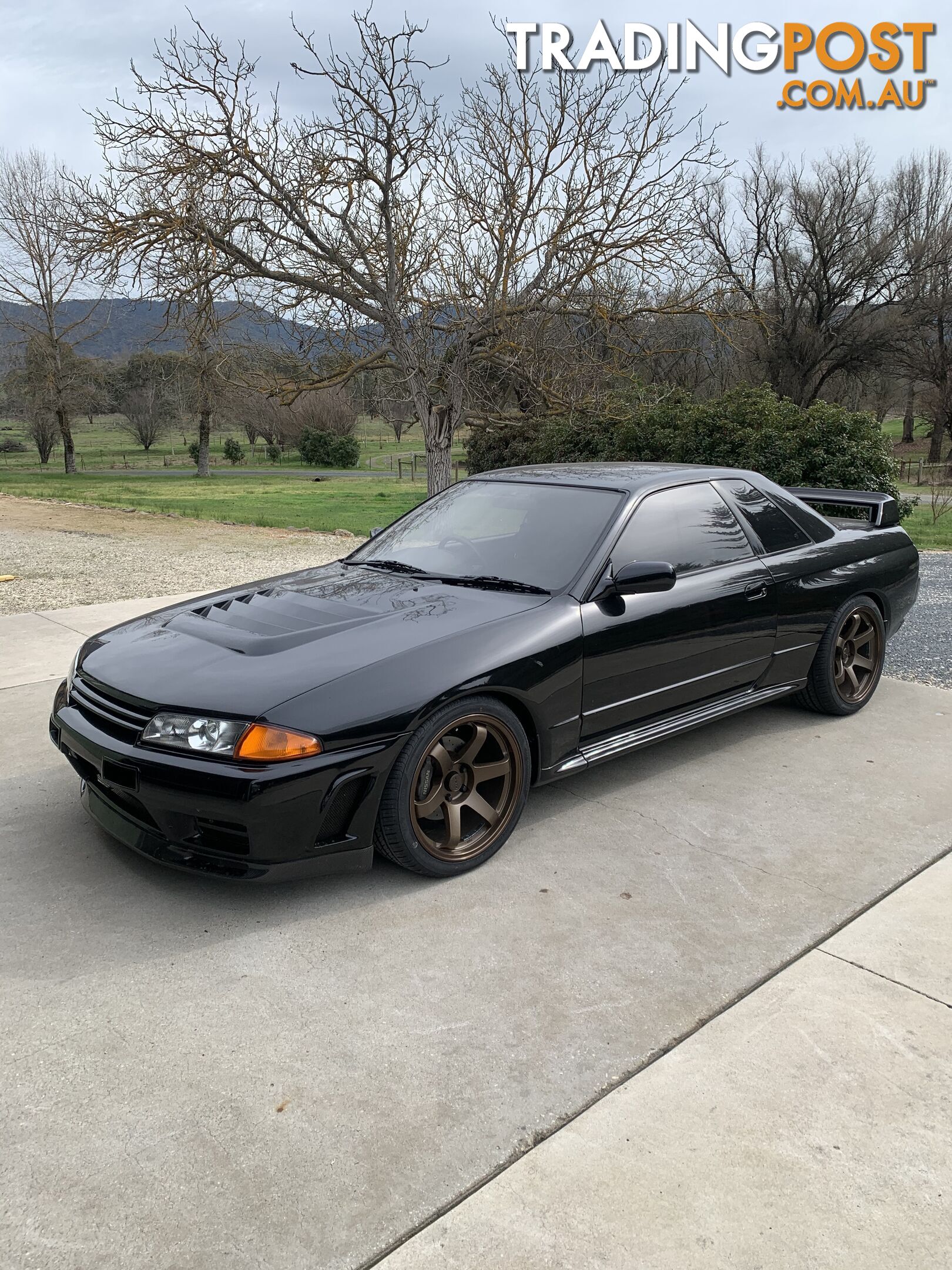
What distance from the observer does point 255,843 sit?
2963 mm

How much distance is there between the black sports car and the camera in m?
3.03

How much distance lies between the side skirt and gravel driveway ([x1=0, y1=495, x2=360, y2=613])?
6.33 metres

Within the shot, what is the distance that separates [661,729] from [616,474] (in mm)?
1284

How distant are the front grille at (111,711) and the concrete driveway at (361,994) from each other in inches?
22.0

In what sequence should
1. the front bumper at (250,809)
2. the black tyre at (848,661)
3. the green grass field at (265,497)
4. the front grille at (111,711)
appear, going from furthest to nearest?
the green grass field at (265,497), the black tyre at (848,661), the front grille at (111,711), the front bumper at (250,809)

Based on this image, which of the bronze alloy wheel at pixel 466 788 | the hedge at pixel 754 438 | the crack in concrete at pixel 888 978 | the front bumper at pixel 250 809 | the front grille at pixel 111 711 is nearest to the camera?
the crack in concrete at pixel 888 978

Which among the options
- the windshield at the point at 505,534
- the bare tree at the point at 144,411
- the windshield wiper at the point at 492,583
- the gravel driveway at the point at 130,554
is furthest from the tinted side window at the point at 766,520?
the bare tree at the point at 144,411

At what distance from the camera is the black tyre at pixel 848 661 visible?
16.6 ft

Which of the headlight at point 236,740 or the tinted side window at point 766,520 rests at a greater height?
the tinted side window at point 766,520

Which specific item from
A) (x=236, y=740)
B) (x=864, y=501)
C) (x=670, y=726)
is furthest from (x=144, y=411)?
(x=236, y=740)

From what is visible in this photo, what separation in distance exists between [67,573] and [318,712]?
348 inches

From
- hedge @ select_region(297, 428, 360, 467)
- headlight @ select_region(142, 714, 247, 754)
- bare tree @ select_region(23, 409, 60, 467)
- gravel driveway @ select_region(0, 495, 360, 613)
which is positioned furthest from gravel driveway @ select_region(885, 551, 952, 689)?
hedge @ select_region(297, 428, 360, 467)

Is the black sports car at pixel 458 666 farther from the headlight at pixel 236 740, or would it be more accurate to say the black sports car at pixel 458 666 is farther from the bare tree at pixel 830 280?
the bare tree at pixel 830 280

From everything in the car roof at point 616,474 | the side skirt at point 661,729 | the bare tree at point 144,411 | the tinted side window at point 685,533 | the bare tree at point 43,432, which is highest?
the bare tree at point 144,411
